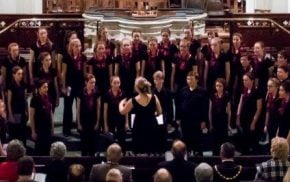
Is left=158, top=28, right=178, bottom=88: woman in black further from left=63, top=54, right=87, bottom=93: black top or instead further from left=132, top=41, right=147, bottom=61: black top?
left=63, top=54, right=87, bottom=93: black top

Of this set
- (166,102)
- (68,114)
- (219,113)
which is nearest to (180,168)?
(219,113)

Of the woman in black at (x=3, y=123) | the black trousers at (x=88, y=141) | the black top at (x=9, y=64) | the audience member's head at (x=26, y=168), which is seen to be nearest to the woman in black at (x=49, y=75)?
the black top at (x=9, y=64)

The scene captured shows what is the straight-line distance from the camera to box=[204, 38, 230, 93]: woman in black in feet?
43.2

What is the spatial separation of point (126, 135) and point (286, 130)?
2.49 meters

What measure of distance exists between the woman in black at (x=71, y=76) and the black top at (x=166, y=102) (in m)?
1.36

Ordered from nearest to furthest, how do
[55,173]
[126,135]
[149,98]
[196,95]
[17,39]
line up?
[55,173] → [149,98] → [196,95] → [126,135] → [17,39]

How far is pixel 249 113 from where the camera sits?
40.6ft

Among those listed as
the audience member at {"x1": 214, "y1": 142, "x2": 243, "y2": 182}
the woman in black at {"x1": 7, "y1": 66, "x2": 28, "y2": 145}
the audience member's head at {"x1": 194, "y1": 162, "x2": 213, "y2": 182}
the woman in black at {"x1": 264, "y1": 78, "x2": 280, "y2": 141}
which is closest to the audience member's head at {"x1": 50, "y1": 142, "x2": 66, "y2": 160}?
the audience member's head at {"x1": 194, "y1": 162, "x2": 213, "y2": 182}

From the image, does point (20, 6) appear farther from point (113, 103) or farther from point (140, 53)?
point (113, 103)

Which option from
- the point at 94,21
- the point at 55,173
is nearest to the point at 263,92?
the point at 55,173

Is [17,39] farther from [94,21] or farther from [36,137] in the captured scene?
[36,137]

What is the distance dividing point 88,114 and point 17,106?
1.17 meters

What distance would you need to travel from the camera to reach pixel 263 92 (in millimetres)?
12500

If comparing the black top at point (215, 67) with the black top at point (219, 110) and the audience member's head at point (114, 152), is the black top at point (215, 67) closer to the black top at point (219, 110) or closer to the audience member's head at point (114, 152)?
the black top at point (219, 110)
